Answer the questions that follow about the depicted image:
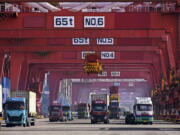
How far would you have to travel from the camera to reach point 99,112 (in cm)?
6025

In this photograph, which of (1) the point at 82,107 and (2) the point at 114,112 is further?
(1) the point at 82,107

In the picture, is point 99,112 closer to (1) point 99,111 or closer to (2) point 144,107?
(1) point 99,111

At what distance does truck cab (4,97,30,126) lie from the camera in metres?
46.9

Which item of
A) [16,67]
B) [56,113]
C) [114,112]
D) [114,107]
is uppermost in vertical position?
[16,67]

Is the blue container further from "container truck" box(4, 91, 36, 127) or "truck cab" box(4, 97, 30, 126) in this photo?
"truck cab" box(4, 97, 30, 126)

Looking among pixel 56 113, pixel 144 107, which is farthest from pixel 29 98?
pixel 56 113

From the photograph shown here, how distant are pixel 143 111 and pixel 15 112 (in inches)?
607

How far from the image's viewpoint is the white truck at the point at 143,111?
56.8 metres

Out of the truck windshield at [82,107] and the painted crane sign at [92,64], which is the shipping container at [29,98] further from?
the truck windshield at [82,107]

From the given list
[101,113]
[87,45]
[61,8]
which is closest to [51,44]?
[87,45]

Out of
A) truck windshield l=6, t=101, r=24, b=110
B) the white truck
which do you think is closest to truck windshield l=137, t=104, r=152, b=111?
the white truck

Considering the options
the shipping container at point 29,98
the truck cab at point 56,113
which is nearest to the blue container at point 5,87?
the truck cab at point 56,113

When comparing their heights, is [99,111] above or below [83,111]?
below

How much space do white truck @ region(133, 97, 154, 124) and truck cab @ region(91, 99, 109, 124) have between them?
364 centimetres
